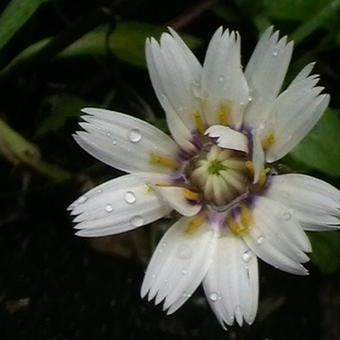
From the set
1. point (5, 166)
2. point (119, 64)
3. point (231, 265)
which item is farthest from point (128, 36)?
point (231, 265)

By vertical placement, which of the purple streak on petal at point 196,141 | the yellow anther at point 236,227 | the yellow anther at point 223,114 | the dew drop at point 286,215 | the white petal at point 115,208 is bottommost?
the yellow anther at point 236,227

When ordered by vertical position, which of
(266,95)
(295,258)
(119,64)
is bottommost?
(119,64)

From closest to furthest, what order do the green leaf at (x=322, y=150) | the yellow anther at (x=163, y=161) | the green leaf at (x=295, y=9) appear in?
the yellow anther at (x=163, y=161) < the green leaf at (x=322, y=150) < the green leaf at (x=295, y=9)

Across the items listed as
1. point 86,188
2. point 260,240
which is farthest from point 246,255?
point 86,188

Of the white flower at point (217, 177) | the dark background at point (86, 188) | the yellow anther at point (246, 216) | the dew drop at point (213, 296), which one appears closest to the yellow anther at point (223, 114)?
the white flower at point (217, 177)

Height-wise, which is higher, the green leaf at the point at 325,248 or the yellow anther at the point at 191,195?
the yellow anther at the point at 191,195

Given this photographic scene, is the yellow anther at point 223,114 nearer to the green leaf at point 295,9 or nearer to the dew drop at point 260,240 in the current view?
the dew drop at point 260,240

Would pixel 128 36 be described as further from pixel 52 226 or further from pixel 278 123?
pixel 278 123

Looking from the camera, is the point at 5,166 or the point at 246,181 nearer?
the point at 246,181
